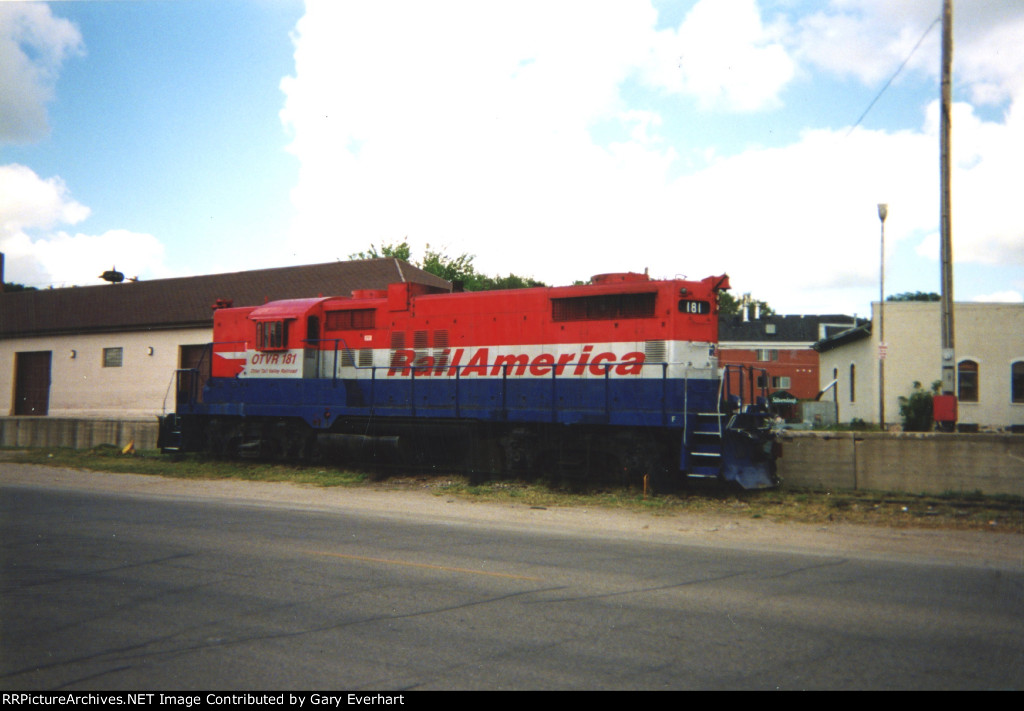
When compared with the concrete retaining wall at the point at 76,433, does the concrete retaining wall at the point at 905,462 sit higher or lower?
higher

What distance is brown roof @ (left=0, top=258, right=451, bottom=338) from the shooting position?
31375mm

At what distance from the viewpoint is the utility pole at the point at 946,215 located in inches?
559

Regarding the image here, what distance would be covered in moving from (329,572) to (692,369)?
8.96 meters

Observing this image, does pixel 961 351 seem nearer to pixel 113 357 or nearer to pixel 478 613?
pixel 478 613

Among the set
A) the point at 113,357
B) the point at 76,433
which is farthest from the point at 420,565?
the point at 113,357

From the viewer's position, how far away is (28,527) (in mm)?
9570

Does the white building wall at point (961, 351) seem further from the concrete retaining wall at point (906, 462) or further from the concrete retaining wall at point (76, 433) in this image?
the concrete retaining wall at point (76, 433)

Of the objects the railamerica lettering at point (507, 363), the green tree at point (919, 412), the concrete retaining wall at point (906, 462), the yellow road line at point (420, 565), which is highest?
the railamerica lettering at point (507, 363)

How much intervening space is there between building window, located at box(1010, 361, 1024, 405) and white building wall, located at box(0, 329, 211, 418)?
3218 centimetres

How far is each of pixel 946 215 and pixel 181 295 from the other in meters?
30.5

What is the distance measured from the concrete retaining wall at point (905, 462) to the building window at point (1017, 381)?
20.0 m

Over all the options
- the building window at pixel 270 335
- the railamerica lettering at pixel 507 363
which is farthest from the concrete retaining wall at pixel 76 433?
the railamerica lettering at pixel 507 363
